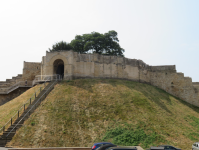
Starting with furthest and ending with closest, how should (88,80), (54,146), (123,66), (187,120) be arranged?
1. (123,66)
2. (88,80)
3. (187,120)
4. (54,146)

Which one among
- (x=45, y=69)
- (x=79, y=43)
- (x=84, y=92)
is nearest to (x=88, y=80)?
(x=84, y=92)

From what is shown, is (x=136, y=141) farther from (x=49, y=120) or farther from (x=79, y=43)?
(x=79, y=43)

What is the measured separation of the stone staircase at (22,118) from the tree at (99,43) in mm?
24046

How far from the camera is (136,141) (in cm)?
1730

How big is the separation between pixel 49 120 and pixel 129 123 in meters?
8.46

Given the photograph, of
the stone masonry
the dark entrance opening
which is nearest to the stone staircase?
the stone masonry

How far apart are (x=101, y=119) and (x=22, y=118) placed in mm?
8109

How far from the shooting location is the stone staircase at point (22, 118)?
625 inches

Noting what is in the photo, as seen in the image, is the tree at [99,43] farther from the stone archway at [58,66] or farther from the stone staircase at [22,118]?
the stone staircase at [22,118]

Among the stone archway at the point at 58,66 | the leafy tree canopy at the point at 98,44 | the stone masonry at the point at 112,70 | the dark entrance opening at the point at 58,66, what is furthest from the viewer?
the leafy tree canopy at the point at 98,44

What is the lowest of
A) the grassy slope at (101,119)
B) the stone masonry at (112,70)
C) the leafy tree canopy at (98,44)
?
the grassy slope at (101,119)

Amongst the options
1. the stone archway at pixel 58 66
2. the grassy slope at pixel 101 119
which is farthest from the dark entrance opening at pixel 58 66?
the grassy slope at pixel 101 119

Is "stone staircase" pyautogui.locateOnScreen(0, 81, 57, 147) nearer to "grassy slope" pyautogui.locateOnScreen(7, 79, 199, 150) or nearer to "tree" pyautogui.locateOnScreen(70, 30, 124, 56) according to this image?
"grassy slope" pyautogui.locateOnScreen(7, 79, 199, 150)

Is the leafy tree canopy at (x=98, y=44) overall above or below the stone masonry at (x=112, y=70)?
above
